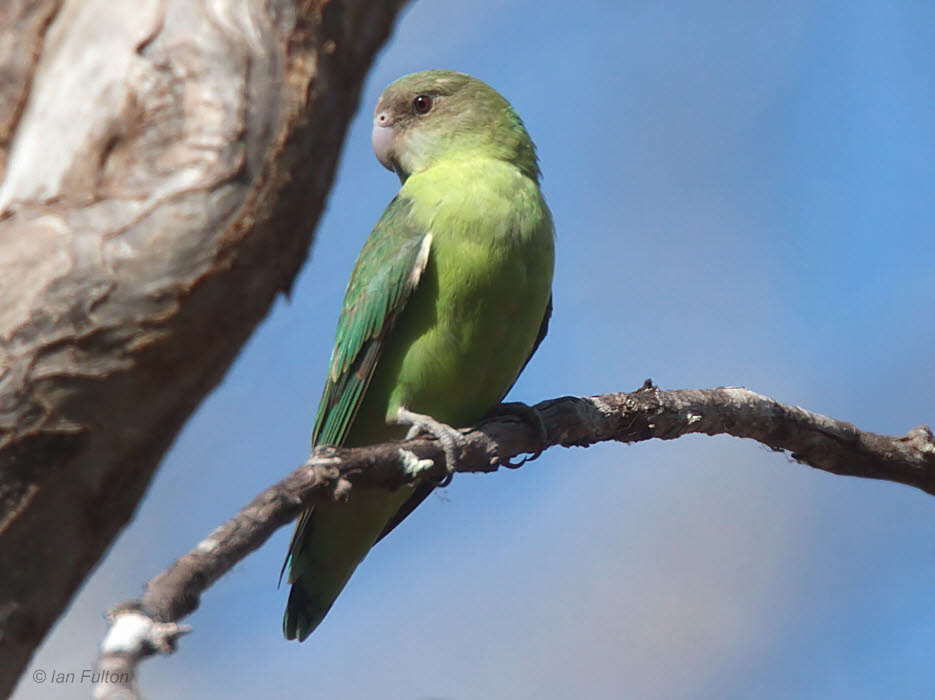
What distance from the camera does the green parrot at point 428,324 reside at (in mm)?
3865

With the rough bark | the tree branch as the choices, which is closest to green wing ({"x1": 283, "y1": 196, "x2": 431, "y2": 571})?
the tree branch

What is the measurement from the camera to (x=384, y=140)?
4.74 metres

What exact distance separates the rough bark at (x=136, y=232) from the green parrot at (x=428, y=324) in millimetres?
1790

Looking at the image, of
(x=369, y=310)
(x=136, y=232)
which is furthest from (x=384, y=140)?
(x=136, y=232)

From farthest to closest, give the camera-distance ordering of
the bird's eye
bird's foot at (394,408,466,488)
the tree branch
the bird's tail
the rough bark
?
the bird's eye
the bird's tail
the tree branch
bird's foot at (394,408,466,488)
the rough bark

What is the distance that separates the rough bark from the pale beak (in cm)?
284

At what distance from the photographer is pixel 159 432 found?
5.91 feet

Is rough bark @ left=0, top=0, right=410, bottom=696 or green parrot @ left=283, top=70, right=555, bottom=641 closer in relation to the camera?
rough bark @ left=0, top=0, right=410, bottom=696

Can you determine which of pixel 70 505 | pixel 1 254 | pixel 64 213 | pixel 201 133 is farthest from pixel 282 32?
pixel 70 505

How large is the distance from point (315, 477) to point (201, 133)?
97 centimetres

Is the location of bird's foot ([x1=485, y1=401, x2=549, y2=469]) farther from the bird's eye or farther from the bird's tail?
the bird's eye

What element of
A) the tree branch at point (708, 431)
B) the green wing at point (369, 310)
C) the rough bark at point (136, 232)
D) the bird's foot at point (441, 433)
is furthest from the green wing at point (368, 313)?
the rough bark at point (136, 232)

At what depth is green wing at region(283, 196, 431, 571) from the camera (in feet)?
12.9

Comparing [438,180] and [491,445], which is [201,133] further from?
[438,180]
